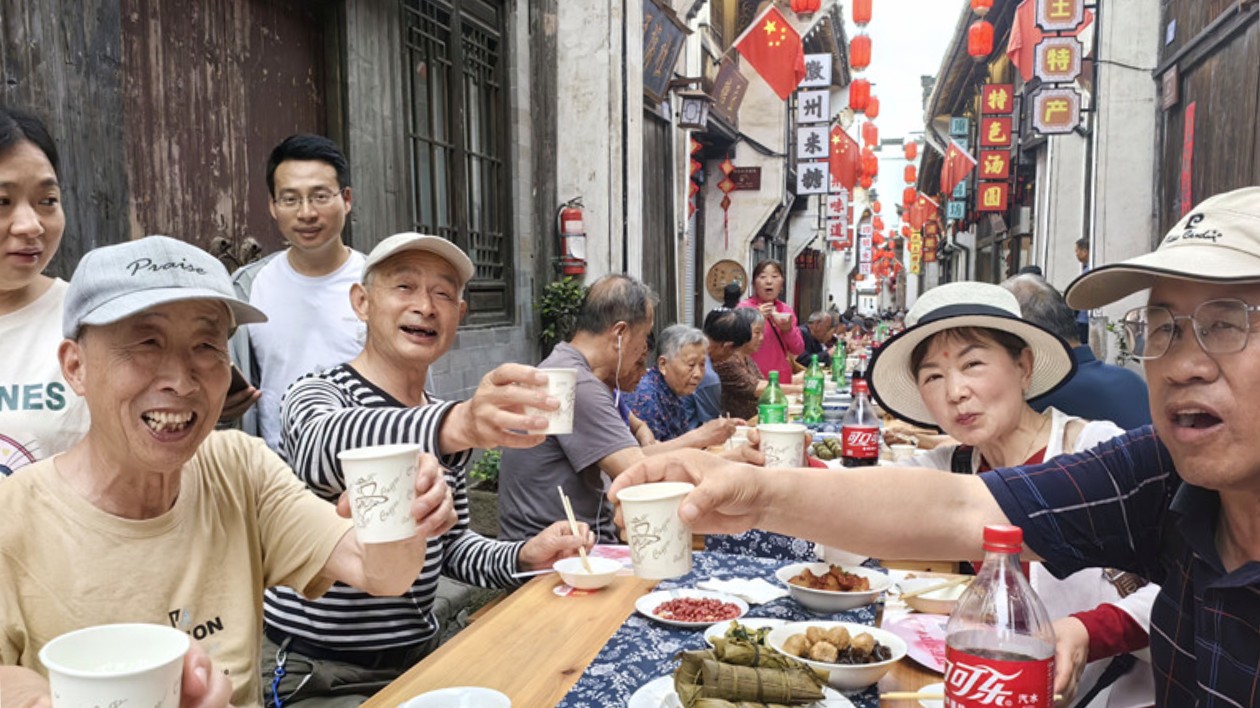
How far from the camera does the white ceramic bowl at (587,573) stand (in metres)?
2.53

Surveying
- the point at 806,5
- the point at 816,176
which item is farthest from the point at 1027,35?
the point at 816,176

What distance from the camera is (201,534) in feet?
6.07

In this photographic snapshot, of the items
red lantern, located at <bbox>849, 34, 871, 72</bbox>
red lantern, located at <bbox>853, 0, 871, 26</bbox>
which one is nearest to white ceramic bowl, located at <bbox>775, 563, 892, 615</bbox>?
red lantern, located at <bbox>853, 0, 871, 26</bbox>

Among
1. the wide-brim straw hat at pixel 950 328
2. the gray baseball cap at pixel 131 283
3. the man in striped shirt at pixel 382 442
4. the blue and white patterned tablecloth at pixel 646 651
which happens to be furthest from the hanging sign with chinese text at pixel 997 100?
the gray baseball cap at pixel 131 283

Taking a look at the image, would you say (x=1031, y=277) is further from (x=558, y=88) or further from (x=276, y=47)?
(x=558, y=88)

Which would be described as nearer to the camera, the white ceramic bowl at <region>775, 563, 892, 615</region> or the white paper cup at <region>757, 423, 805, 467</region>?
the white ceramic bowl at <region>775, 563, 892, 615</region>

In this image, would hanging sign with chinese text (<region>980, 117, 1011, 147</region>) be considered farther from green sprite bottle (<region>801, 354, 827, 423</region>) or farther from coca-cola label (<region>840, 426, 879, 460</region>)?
coca-cola label (<region>840, 426, 879, 460</region>)

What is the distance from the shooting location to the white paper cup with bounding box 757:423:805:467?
9.95ft

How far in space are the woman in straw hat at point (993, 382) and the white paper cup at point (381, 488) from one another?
66.3 inches

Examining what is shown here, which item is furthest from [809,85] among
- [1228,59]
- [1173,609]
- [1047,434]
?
[1173,609]

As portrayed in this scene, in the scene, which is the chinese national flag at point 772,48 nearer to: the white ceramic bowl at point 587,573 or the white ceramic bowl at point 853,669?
the white ceramic bowl at point 587,573

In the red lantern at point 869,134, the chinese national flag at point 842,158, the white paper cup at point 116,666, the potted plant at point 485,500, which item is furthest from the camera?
the red lantern at point 869,134

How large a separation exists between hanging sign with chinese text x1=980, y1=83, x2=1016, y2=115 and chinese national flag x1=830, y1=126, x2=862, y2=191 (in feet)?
12.4

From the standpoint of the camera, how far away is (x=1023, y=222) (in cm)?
1928
